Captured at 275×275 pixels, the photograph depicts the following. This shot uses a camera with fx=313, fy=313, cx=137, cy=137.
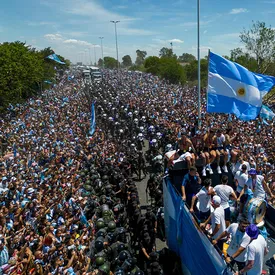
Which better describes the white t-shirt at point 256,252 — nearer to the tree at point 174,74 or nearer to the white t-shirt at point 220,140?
the white t-shirt at point 220,140

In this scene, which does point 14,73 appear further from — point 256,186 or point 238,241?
point 238,241

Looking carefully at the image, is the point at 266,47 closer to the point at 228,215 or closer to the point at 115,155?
the point at 115,155

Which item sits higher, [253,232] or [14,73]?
[14,73]

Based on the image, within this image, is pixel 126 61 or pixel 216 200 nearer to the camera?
pixel 216 200

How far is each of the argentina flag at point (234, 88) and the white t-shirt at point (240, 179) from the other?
2587 millimetres

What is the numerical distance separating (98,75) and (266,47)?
87.2 feet

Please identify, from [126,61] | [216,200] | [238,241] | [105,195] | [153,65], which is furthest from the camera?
[126,61]

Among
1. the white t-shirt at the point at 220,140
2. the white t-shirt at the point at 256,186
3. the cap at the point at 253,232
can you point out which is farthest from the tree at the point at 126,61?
the cap at the point at 253,232

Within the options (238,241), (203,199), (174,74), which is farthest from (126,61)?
(238,241)

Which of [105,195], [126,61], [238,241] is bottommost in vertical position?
[105,195]

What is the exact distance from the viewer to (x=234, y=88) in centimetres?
858

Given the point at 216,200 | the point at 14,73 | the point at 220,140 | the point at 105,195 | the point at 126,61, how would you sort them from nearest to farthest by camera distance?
the point at 216,200
the point at 220,140
the point at 105,195
the point at 14,73
the point at 126,61

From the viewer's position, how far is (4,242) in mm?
6188

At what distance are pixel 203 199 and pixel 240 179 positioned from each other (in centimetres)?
118
